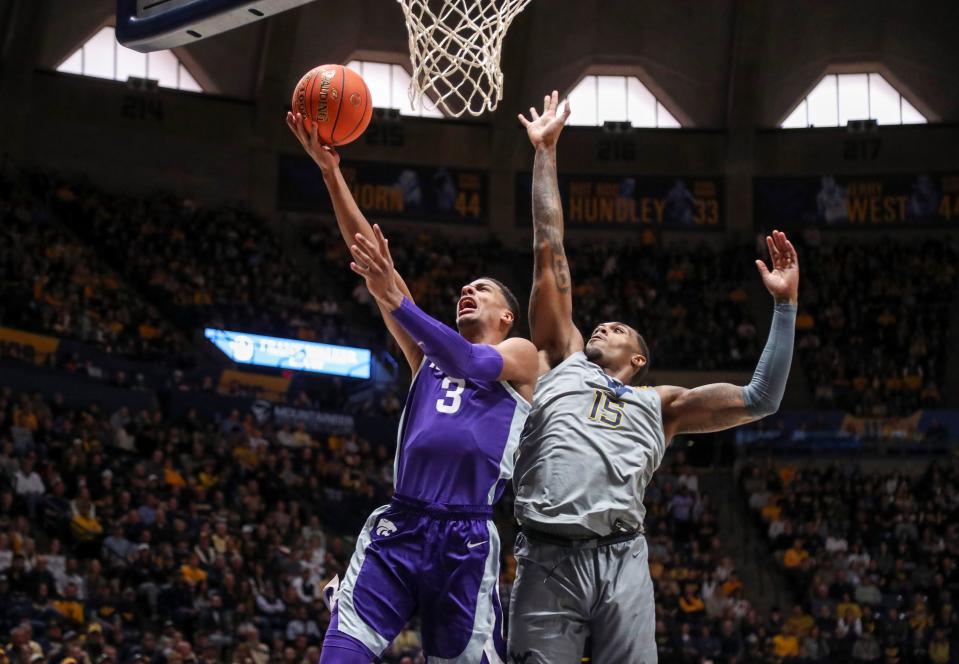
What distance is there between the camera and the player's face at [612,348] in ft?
17.2

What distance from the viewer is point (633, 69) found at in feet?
90.7

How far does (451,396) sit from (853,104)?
2507 cm

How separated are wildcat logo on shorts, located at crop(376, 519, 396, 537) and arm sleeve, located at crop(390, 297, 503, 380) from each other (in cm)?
63

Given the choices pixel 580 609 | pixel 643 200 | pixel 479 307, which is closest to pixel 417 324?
pixel 479 307

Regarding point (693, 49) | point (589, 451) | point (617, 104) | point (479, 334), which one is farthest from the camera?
point (617, 104)

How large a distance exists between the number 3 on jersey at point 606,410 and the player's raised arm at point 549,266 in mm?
272

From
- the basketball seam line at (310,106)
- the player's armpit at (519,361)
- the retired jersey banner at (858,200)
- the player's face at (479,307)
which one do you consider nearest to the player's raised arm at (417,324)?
the player's armpit at (519,361)

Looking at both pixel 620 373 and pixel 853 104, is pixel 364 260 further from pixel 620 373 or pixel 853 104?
pixel 853 104

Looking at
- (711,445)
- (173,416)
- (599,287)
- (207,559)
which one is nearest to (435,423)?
(207,559)

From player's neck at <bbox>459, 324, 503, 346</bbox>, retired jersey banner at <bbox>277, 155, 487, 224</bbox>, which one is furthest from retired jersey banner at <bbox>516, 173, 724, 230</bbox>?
player's neck at <bbox>459, 324, 503, 346</bbox>

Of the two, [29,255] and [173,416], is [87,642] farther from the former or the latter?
[29,255]

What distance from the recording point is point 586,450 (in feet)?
15.8

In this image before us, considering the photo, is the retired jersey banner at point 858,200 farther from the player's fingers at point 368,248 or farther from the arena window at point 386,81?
the player's fingers at point 368,248

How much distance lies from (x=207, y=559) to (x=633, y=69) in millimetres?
17527
